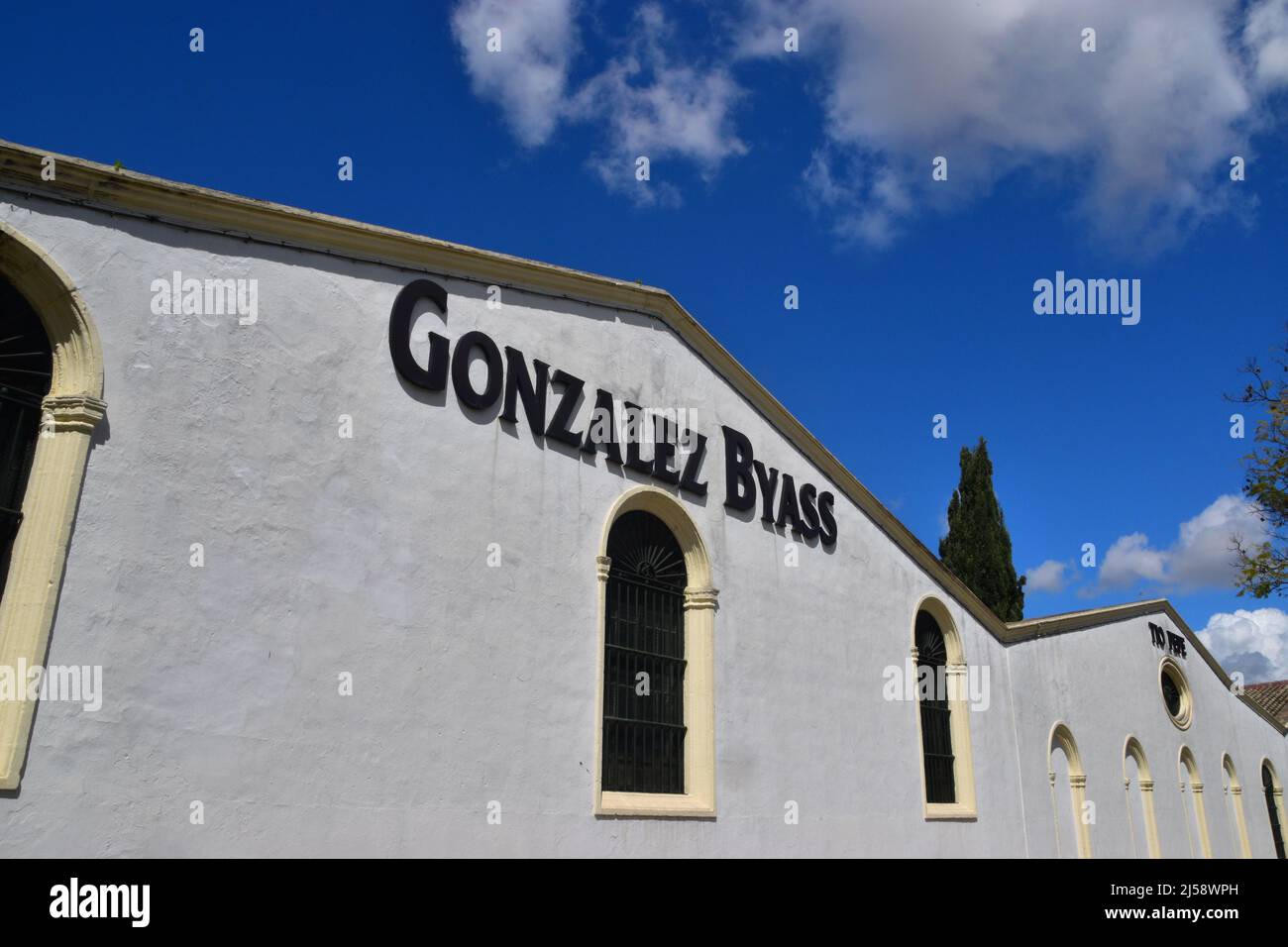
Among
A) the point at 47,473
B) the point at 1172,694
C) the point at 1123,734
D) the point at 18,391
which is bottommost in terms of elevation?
the point at 1123,734

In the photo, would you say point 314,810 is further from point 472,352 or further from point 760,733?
point 760,733

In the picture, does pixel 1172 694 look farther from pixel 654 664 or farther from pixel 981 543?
pixel 654 664

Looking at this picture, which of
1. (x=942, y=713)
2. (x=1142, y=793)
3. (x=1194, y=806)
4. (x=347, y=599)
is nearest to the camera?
(x=347, y=599)

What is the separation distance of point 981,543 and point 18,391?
77.9 feet

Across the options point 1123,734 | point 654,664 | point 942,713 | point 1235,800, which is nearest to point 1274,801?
point 1235,800

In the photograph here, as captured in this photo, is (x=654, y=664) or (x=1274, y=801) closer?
(x=654, y=664)

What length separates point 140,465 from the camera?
6.96m

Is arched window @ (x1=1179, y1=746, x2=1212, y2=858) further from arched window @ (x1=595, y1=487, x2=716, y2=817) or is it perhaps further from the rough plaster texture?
arched window @ (x1=595, y1=487, x2=716, y2=817)

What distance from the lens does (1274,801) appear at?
92.2 feet

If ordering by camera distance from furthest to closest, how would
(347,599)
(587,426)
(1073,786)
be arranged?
(1073,786)
(587,426)
(347,599)

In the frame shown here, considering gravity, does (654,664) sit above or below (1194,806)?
above

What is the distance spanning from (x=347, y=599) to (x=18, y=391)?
2.68 metres

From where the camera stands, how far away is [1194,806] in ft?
75.5

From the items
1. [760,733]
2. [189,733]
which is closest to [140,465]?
[189,733]
